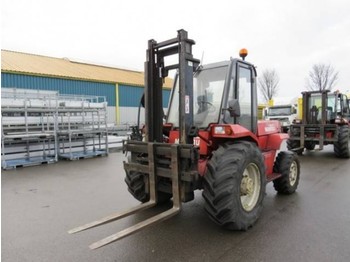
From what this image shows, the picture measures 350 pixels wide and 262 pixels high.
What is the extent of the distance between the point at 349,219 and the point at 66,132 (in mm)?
9297

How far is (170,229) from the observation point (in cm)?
406

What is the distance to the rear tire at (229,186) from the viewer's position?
3613mm

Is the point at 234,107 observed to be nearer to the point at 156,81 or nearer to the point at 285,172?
the point at 156,81

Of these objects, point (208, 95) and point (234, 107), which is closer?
point (234, 107)

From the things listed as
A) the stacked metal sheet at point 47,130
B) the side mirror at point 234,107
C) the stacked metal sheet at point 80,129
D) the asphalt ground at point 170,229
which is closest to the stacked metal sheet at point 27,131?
the stacked metal sheet at point 47,130

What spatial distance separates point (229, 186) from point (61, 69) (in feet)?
63.5

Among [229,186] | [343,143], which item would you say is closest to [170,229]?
[229,186]

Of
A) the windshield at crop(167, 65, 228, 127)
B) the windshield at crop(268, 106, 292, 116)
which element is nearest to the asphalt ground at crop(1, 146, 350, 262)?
the windshield at crop(167, 65, 228, 127)

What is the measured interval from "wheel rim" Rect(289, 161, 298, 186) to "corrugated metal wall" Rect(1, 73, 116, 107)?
15.9 m

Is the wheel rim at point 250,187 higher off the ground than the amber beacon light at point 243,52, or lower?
lower

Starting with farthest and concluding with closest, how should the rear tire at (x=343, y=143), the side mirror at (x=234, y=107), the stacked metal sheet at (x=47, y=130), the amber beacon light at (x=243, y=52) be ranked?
the rear tire at (x=343, y=143), the stacked metal sheet at (x=47, y=130), the amber beacon light at (x=243, y=52), the side mirror at (x=234, y=107)

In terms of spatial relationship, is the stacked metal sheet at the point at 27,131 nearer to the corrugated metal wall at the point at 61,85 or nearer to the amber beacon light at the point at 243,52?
the corrugated metal wall at the point at 61,85

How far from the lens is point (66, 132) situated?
421 inches

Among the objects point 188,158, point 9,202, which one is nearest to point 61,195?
point 9,202
